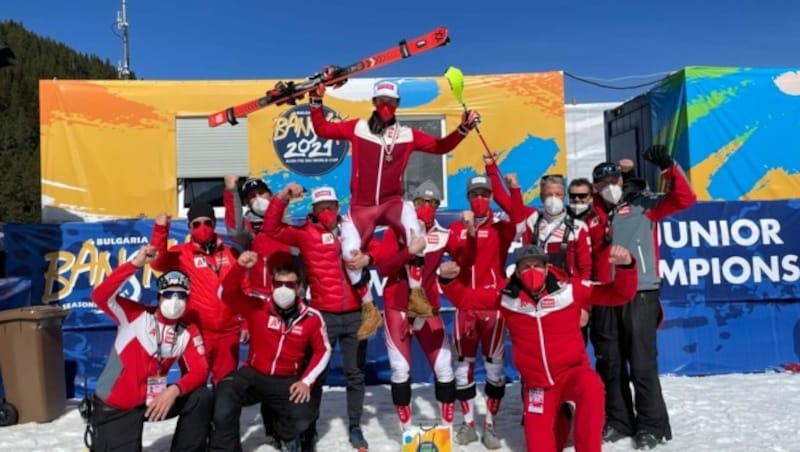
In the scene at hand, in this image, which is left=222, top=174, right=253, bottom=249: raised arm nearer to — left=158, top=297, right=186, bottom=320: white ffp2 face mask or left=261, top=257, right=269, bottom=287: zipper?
left=261, top=257, right=269, bottom=287: zipper

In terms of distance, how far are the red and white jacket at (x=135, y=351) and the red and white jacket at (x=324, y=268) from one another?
3.79 feet

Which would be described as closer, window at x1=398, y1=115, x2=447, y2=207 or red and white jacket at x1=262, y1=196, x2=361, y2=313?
red and white jacket at x1=262, y1=196, x2=361, y2=313

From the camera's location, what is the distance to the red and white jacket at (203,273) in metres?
5.31

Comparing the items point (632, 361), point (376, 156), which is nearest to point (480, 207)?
point (376, 156)

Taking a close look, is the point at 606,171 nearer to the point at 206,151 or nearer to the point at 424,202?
the point at 424,202

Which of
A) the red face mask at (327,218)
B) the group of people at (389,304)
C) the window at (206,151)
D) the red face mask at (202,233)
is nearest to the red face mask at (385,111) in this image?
the group of people at (389,304)

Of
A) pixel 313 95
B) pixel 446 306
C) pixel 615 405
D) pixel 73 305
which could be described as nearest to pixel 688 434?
pixel 615 405

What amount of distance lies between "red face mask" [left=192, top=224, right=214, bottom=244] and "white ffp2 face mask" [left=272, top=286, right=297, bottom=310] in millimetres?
877

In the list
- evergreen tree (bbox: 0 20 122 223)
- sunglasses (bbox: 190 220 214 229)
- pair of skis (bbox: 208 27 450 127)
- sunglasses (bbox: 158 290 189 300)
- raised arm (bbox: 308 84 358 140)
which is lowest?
sunglasses (bbox: 158 290 189 300)

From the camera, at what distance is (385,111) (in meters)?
5.36

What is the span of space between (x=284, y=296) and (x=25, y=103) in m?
43.8

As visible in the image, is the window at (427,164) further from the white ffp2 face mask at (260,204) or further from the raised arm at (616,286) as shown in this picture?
the raised arm at (616,286)

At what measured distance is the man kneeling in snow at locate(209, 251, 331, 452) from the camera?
4980mm

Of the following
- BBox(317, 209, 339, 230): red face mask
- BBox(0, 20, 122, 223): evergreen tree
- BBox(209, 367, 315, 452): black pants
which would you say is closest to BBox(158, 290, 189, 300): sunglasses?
BBox(209, 367, 315, 452): black pants
